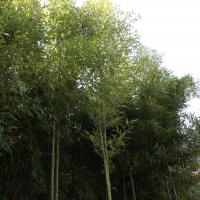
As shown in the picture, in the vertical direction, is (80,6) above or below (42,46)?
above

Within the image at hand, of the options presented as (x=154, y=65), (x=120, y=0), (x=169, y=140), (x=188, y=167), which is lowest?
(x=188, y=167)

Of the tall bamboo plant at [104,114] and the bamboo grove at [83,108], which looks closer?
the bamboo grove at [83,108]

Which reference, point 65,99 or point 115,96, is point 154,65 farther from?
point 65,99

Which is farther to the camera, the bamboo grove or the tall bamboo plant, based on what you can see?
the tall bamboo plant

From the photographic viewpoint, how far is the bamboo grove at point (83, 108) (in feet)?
9.26

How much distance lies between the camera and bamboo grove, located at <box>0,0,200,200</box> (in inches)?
111

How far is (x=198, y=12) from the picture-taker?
14.6 ft

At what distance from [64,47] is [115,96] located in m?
1.20

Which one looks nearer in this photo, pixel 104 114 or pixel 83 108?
pixel 104 114

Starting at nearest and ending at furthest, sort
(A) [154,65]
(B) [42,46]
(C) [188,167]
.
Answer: (B) [42,46] < (C) [188,167] < (A) [154,65]

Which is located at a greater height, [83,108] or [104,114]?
[83,108]

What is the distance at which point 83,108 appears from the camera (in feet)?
11.4

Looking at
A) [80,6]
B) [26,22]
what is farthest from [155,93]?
[26,22]

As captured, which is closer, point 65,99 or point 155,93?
point 65,99
